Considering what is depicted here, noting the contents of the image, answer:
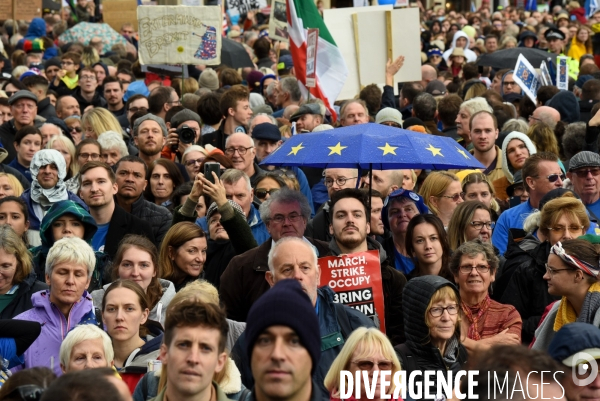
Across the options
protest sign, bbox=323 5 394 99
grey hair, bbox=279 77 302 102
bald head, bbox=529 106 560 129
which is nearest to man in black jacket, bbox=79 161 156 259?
bald head, bbox=529 106 560 129

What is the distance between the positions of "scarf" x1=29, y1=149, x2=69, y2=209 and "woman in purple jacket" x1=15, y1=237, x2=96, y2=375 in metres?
2.02

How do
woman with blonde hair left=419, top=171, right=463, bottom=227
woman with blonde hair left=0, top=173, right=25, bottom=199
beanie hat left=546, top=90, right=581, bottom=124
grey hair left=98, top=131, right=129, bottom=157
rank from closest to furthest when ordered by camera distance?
woman with blonde hair left=419, top=171, right=463, bottom=227 → woman with blonde hair left=0, top=173, right=25, bottom=199 → grey hair left=98, top=131, right=129, bottom=157 → beanie hat left=546, top=90, right=581, bottom=124

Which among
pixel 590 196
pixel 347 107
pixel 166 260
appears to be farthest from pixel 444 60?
pixel 166 260

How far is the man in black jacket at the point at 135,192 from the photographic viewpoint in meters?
9.15

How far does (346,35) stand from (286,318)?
417 inches

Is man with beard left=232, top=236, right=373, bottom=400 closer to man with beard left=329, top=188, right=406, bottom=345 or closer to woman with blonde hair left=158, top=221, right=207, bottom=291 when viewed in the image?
man with beard left=329, top=188, right=406, bottom=345

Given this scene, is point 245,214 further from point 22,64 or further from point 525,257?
point 22,64

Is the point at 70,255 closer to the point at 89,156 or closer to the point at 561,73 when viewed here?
the point at 89,156

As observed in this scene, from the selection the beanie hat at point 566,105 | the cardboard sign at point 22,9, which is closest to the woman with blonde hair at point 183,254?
the beanie hat at point 566,105

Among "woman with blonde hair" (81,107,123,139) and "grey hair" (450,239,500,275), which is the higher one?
"woman with blonde hair" (81,107,123,139)

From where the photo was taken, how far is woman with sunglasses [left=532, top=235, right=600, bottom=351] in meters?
6.48

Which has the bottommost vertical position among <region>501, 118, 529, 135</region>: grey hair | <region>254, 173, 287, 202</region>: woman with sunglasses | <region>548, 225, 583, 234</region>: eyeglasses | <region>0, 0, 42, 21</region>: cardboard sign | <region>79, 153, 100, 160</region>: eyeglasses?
<region>548, 225, 583, 234</region>: eyeglasses

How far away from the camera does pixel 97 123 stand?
37.5ft

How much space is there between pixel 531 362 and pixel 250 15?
77.9ft
